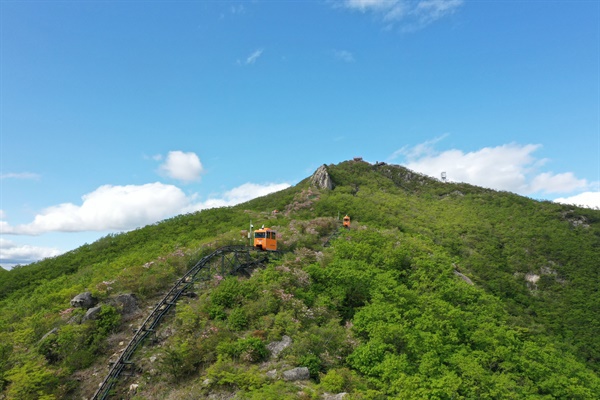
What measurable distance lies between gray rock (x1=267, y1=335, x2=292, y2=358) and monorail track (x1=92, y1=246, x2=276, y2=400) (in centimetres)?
647

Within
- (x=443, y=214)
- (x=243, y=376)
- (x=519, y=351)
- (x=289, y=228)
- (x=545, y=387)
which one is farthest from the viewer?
(x=443, y=214)

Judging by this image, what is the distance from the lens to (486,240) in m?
59.7

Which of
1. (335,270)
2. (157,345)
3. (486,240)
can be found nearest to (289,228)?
(335,270)

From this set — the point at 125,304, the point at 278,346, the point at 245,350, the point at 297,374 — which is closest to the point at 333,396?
the point at 297,374

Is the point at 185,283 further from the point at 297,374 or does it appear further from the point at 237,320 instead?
the point at 297,374

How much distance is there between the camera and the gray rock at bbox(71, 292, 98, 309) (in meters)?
18.5

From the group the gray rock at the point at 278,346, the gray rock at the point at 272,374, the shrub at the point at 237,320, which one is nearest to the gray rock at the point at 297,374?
the gray rock at the point at 272,374

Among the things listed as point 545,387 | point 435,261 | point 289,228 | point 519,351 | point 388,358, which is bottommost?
point 545,387

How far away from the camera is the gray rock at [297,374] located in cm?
1314

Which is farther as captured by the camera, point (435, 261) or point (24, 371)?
point (435, 261)


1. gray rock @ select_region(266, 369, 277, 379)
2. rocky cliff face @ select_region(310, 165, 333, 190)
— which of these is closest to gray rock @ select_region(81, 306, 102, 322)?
gray rock @ select_region(266, 369, 277, 379)

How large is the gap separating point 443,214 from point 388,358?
60781 mm

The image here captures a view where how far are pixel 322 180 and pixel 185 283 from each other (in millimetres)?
54557

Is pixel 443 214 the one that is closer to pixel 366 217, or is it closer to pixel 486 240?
pixel 486 240
